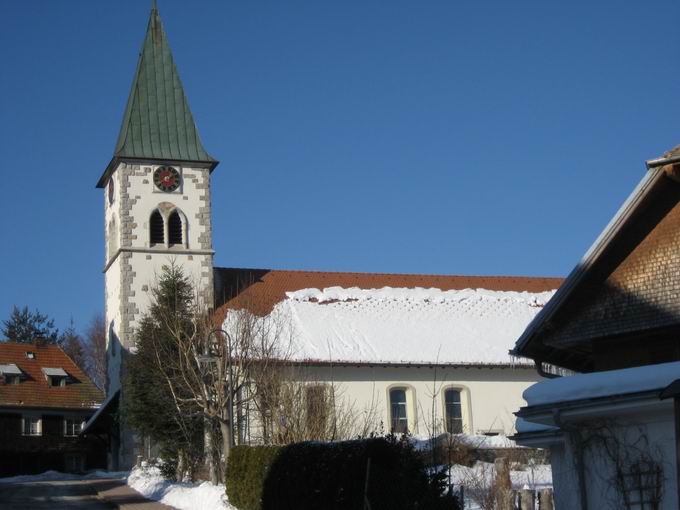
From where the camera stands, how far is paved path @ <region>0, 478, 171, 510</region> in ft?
90.7

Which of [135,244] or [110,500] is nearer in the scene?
[110,500]

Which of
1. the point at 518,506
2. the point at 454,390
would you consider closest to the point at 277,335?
the point at 454,390

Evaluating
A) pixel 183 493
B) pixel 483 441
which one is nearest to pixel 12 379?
pixel 483 441

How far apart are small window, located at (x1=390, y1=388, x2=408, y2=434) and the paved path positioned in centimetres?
1007

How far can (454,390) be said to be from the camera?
4206 centimetres

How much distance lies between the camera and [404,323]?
43.1m

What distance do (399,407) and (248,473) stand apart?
1991 cm

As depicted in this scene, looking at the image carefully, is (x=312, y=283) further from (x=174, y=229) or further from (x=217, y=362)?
(x=217, y=362)

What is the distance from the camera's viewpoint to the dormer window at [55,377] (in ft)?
188

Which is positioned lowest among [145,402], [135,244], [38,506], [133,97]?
[38,506]

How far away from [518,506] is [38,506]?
14.4m

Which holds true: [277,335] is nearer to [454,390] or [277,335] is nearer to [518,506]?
[454,390]

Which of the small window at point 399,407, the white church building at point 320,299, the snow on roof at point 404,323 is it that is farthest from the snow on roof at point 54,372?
Answer: the small window at point 399,407

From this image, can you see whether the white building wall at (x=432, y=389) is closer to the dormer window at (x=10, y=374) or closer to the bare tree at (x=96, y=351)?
the dormer window at (x=10, y=374)
